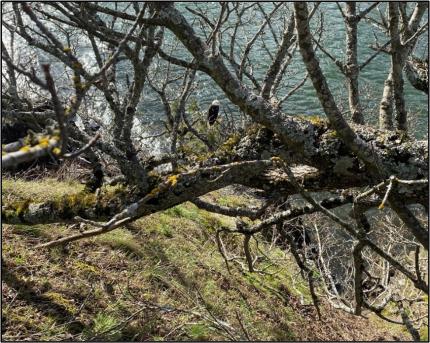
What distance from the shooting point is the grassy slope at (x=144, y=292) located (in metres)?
3.83

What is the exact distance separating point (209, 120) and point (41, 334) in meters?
10.0

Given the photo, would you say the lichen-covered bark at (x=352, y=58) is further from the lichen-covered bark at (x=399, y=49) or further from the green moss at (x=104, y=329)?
the green moss at (x=104, y=329)

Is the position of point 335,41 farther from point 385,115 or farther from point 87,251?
point 87,251

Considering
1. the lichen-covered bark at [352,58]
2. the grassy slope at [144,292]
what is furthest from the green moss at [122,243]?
the lichen-covered bark at [352,58]

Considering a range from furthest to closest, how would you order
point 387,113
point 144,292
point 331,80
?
point 331,80, point 387,113, point 144,292

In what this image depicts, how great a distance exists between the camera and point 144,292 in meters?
4.53

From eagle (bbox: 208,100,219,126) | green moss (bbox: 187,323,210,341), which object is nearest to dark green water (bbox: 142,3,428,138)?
eagle (bbox: 208,100,219,126)

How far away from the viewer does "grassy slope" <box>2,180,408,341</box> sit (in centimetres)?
383

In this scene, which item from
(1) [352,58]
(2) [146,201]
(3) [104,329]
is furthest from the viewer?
(1) [352,58]

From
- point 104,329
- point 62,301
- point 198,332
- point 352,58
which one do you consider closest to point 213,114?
point 352,58

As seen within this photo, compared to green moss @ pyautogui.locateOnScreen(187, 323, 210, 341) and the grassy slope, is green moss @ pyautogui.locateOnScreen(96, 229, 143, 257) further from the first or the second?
green moss @ pyautogui.locateOnScreen(187, 323, 210, 341)

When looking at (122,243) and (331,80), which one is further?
(331,80)

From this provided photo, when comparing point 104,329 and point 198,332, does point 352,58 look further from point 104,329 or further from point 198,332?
point 104,329

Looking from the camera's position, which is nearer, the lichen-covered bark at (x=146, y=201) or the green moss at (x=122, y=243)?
the lichen-covered bark at (x=146, y=201)
